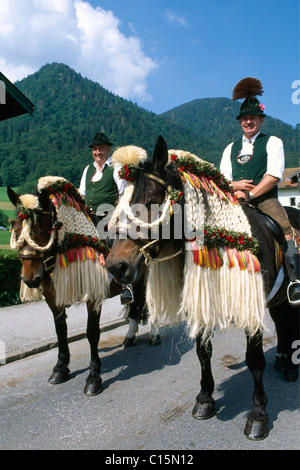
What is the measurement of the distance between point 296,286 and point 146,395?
202cm

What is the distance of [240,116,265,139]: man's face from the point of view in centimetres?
354

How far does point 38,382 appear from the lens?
14.1 ft

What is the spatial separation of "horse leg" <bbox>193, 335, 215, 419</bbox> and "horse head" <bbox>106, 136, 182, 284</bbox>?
129 cm

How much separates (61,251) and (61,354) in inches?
57.4

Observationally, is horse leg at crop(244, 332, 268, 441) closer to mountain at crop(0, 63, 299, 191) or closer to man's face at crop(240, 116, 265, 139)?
man's face at crop(240, 116, 265, 139)

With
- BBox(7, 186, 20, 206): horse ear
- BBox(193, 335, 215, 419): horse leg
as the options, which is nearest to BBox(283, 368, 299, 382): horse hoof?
BBox(193, 335, 215, 419): horse leg

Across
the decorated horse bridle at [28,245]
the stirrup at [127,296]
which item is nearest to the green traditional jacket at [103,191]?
the decorated horse bridle at [28,245]

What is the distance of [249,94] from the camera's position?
360 centimetres

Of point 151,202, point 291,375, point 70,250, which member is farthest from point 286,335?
point 151,202

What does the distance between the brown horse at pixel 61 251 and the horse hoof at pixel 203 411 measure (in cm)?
123

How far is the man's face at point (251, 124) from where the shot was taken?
11.6 ft
